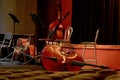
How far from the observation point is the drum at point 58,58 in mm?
4043

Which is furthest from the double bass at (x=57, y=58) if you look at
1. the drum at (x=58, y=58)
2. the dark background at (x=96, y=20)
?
the dark background at (x=96, y=20)

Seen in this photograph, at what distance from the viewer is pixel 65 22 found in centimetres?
802

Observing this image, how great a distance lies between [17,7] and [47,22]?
112 centimetres

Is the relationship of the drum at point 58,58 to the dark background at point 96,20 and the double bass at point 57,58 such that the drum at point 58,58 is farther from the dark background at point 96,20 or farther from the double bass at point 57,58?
the dark background at point 96,20

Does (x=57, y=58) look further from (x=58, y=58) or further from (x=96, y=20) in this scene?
(x=96, y=20)

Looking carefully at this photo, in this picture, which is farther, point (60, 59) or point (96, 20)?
point (96, 20)

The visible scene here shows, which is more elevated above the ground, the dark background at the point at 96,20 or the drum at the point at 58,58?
the dark background at the point at 96,20

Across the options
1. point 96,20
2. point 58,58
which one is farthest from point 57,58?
point 96,20

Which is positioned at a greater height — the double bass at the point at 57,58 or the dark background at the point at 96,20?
the dark background at the point at 96,20

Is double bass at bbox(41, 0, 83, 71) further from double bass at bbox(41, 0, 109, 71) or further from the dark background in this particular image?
the dark background

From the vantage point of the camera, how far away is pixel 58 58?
4.12 metres

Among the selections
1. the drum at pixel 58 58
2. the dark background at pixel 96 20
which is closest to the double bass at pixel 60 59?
the drum at pixel 58 58

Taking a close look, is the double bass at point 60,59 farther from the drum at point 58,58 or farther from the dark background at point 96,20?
the dark background at point 96,20

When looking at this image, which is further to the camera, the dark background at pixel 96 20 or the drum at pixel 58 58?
the dark background at pixel 96 20
